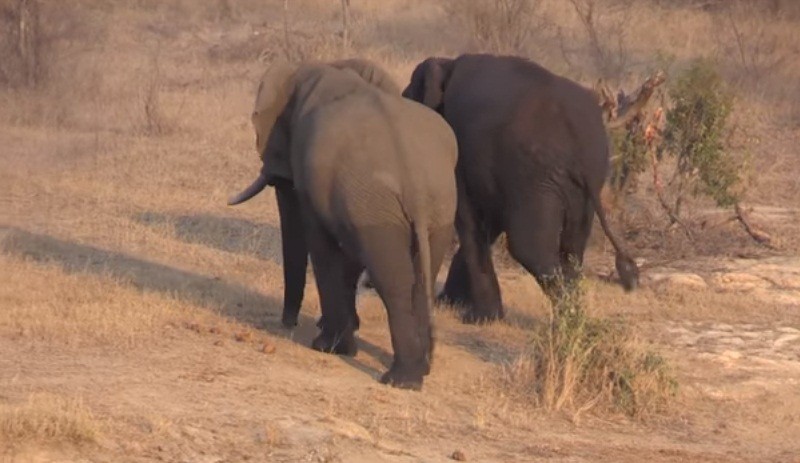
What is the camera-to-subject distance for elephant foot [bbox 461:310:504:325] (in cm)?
1005

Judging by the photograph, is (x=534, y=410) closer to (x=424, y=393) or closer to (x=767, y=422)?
(x=424, y=393)

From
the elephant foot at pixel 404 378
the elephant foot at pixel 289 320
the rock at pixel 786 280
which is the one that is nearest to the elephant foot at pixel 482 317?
the elephant foot at pixel 289 320

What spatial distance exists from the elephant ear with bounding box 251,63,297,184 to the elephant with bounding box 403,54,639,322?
119 cm

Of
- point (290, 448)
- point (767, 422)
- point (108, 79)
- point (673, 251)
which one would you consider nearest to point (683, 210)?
point (673, 251)

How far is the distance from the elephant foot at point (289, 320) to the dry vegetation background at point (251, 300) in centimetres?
9

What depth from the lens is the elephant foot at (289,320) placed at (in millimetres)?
9531

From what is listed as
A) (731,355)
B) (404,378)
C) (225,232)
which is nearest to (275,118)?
(404,378)

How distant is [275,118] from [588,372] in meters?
2.40

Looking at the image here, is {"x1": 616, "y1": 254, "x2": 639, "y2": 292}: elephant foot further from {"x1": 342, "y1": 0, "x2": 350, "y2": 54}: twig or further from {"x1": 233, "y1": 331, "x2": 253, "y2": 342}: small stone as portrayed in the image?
{"x1": 342, "y1": 0, "x2": 350, "y2": 54}: twig

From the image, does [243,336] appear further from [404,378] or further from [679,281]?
[679,281]

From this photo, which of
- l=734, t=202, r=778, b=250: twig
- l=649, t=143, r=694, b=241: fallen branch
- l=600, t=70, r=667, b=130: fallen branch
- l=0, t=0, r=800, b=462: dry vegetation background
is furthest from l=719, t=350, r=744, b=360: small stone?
l=734, t=202, r=778, b=250: twig

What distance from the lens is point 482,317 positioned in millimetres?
10055

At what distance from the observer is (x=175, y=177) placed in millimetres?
15023

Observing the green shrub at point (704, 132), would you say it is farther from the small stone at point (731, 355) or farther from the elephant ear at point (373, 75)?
the elephant ear at point (373, 75)
